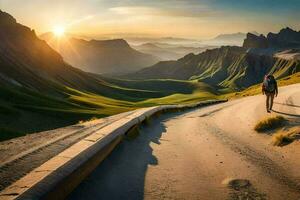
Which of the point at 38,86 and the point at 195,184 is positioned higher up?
the point at 38,86

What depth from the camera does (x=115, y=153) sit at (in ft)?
38.5

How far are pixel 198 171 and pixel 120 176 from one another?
6.09ft

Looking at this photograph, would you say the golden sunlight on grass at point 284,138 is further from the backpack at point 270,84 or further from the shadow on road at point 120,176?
the backpack at point 270,84

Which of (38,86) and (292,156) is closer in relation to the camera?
(292,156)

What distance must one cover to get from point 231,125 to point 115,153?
859 cm

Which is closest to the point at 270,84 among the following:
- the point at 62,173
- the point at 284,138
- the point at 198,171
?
the point at 284,138

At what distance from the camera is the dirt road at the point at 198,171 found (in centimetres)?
789

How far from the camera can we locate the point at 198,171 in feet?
31.3

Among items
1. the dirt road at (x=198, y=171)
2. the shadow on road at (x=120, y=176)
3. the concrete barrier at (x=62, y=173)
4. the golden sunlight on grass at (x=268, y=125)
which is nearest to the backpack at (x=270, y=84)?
the golden sunlight on grass at (x=268, y=125)

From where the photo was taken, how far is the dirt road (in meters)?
7.89

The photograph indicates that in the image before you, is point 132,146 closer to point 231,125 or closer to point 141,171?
point 141,171

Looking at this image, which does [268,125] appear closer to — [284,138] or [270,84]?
[284,138]

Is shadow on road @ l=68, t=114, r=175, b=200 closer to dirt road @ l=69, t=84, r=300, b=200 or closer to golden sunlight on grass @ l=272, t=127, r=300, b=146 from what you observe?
dirt road @ l=69, t=84, r=300, b=200

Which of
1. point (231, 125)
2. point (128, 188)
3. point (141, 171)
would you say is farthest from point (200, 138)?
point (128, 188)
